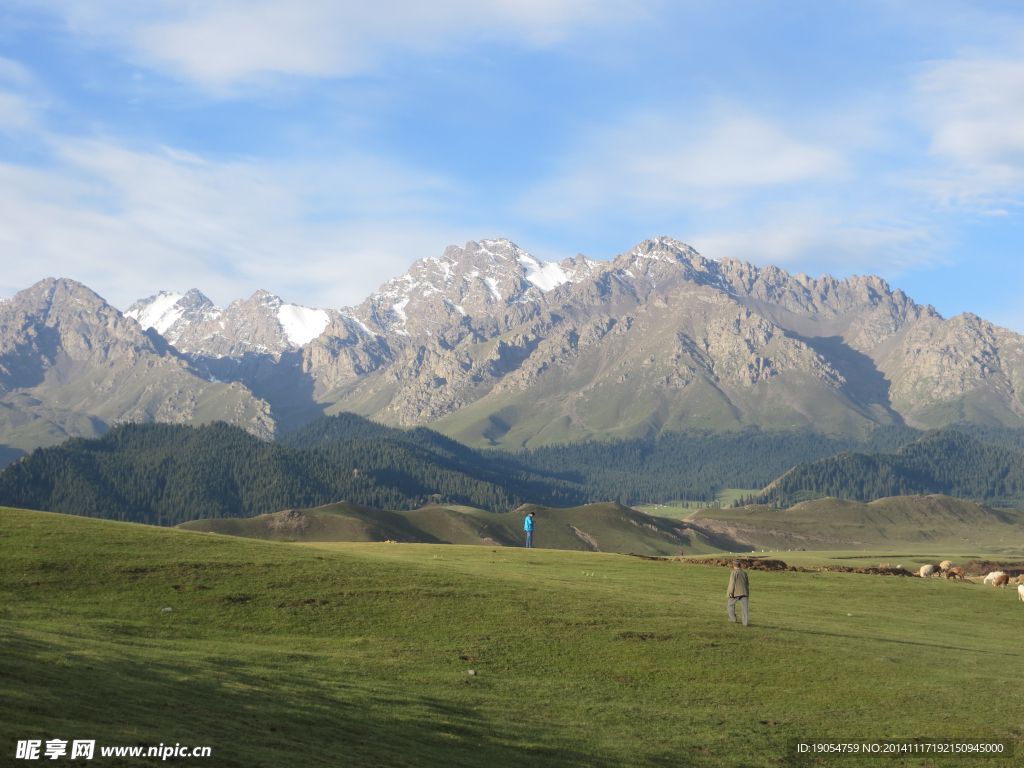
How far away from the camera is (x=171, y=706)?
21.6m

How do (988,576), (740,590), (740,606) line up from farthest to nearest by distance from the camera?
(988,576), (740,606), (740,590)

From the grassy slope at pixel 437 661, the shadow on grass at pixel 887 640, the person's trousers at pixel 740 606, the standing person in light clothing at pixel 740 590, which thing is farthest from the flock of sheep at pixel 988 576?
the standing person in light clothing at pixel 740 590

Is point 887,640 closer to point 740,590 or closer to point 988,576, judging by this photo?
point 740,590

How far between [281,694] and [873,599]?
4482cm

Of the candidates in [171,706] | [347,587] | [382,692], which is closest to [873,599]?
[347,587]

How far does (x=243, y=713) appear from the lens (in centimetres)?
2233

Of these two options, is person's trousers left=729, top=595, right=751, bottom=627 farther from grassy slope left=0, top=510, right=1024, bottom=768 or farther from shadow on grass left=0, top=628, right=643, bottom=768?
shadow on grass left=0, top=628, right=643, bottom=768

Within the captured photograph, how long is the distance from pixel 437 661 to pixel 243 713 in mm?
10892

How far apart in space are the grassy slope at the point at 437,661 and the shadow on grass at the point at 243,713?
0.10 meters

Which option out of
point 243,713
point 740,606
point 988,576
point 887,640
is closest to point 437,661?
point 243,713

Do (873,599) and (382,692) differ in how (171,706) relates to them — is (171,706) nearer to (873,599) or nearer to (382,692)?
(382,692)

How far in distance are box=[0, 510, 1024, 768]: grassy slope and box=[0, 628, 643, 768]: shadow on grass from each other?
10 cm

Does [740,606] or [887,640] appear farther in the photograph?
[887,640]

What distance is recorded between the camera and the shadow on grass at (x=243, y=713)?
724 inches
